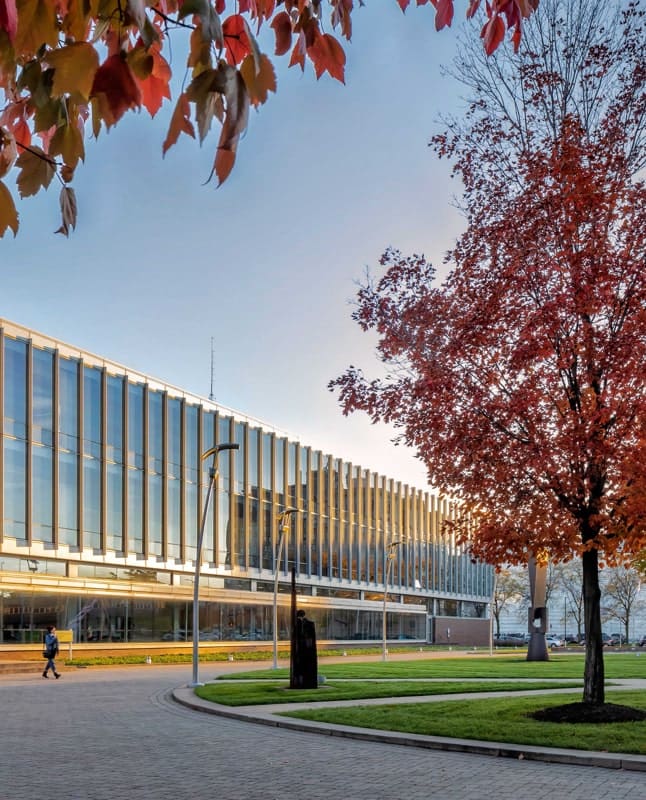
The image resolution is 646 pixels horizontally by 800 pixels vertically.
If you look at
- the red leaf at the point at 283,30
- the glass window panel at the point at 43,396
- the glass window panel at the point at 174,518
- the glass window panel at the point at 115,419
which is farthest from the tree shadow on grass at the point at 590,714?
the glass window panel at the point at 174,518

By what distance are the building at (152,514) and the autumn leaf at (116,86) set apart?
28.7 meters

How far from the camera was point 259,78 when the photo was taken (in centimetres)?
346

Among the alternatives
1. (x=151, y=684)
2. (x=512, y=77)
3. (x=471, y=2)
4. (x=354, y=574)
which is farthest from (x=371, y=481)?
(x=471, y=2)

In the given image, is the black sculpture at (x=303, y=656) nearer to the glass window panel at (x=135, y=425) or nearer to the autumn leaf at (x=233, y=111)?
the autumn leaf at (x=233, y=111)

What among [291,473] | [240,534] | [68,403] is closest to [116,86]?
[68,403]

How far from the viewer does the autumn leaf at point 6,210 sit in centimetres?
356

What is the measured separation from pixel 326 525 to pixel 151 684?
4662 cm

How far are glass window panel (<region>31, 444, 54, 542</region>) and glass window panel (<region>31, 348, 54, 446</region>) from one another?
1.97 ft

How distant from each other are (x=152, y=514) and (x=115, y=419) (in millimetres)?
6121

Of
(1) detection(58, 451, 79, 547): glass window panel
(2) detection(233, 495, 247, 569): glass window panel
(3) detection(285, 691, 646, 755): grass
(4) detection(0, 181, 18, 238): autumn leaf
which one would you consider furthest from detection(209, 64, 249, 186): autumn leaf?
(2) detection(233, 495, 247, 569): glass window panel

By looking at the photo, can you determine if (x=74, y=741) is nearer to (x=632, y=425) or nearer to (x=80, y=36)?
(x=632, y=425)

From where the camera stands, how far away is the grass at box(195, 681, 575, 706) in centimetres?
2402

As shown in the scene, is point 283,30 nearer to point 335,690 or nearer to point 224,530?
point 335,690

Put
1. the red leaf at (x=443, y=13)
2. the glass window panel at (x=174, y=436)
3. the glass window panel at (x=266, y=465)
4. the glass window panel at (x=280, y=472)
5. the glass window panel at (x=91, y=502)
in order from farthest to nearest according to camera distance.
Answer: the glass window panel at (x=280, y=472) < the glass window panel at (x=266, y=465) < the glass window panel at (x=174, y=436) < the glass window panel at (x=91, y=502) < the red leaf at (x=443, y=13)
